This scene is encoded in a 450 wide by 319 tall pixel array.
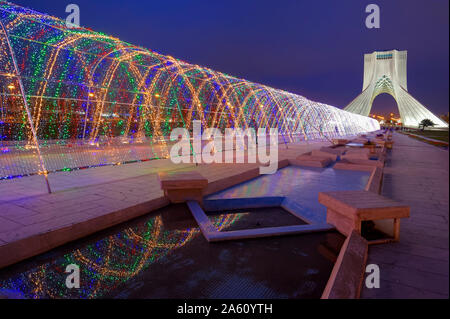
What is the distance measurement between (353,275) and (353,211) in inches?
40.8

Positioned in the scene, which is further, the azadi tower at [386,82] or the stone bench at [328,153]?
the azadi tower at [386,82]

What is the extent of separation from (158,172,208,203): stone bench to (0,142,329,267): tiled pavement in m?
0.20

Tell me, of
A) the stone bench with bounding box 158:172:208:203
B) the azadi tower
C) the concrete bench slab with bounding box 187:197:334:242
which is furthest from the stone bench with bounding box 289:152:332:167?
→ the azadi tower

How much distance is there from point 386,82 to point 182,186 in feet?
311

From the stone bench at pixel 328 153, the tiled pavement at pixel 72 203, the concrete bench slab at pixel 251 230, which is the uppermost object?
the stone bench at pixel 328 153

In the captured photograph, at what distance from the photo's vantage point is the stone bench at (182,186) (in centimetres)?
475

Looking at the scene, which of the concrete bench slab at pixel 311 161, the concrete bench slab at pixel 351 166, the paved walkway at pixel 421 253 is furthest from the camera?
the concrete bench slab at pixel 311 161

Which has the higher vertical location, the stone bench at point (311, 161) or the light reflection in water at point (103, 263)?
the stone bench at point (311, 161)

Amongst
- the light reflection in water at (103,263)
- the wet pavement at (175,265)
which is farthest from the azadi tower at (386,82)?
the light reflection in water at (103,263)

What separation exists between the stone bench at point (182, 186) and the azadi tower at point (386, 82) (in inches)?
3045

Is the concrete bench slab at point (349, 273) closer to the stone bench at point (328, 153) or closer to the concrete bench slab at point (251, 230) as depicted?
the concrete bench slab at point (251, 230)
